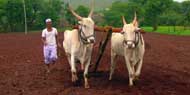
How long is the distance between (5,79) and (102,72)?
116 inches

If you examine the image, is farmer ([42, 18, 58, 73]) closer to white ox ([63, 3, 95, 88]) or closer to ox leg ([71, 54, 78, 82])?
white ox ([63, 3, 95, 88])

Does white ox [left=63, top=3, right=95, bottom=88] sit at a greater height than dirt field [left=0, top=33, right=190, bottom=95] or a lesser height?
greater

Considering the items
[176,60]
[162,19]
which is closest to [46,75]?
[176,60]

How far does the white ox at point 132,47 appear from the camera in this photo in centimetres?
1071

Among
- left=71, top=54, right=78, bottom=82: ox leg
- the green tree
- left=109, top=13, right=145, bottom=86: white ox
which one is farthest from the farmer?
the green tree

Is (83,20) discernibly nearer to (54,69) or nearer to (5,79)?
(5,79)

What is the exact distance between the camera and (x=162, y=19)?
8012cm

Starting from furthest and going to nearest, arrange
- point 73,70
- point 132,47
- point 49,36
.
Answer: point 49,36 → point 73,70 → point 132,47

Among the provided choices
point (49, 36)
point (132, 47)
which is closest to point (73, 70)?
point (132, 47)

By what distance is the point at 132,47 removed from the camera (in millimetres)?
10656

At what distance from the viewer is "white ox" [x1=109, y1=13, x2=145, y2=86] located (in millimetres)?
10711

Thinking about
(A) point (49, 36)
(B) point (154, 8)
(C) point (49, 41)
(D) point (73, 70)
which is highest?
(B) point (154, 8)

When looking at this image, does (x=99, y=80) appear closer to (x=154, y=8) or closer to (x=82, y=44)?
(x=82, y=44)

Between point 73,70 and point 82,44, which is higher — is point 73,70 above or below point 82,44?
below
